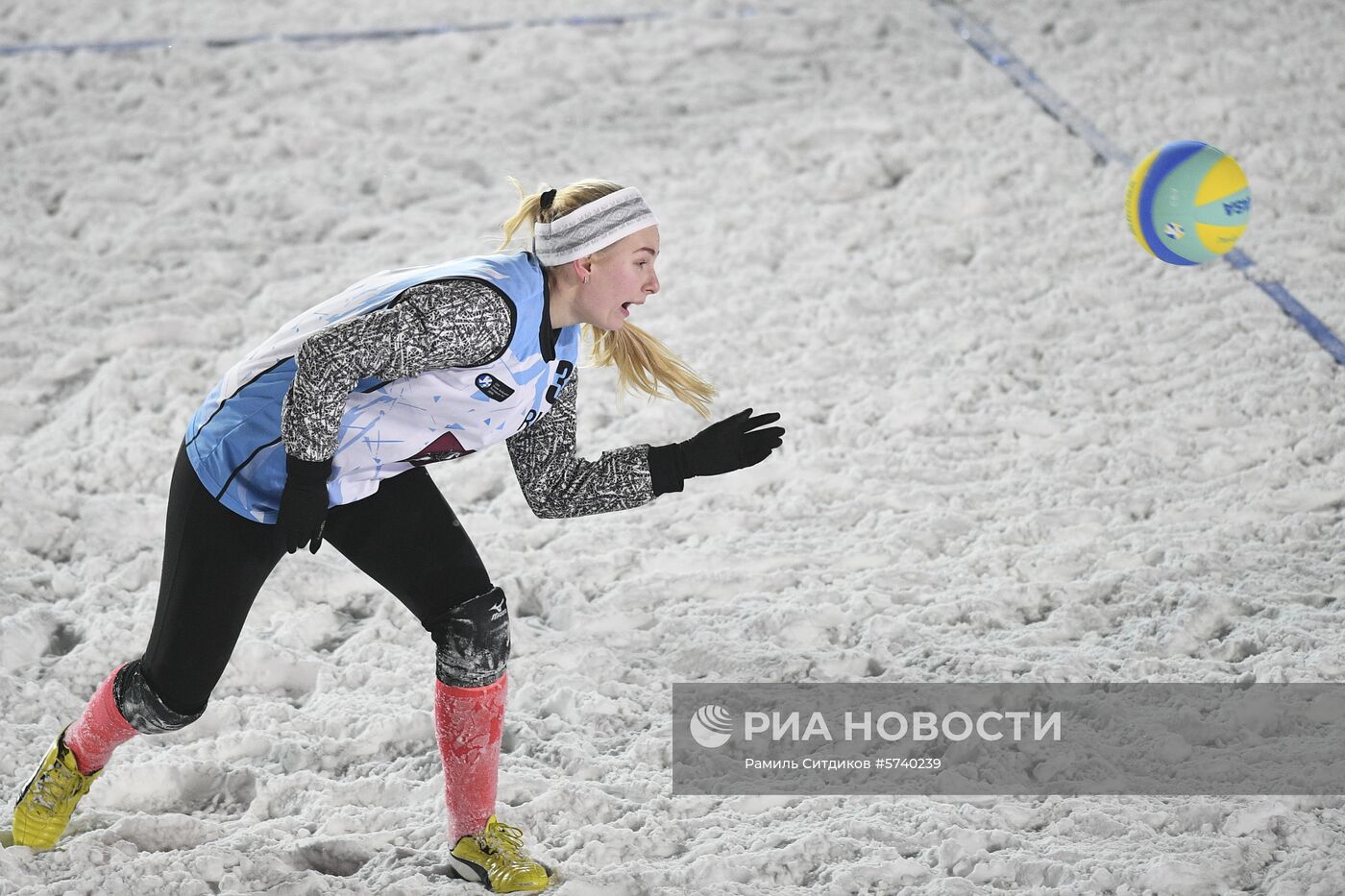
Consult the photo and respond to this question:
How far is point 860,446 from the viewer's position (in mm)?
4145

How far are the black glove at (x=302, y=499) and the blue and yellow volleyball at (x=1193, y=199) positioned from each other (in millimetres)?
2198

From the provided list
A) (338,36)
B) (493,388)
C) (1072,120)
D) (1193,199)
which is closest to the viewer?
(493,388)

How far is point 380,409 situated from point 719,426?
1.96ft

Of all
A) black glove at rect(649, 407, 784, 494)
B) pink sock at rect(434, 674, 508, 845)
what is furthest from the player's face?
pink sock at rect(434, 674, 508, 845)

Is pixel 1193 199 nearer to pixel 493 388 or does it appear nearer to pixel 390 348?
pixel 493 388

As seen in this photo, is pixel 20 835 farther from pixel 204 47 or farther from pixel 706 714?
pixel 204 47

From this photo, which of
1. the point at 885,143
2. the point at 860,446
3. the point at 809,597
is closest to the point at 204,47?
the point at 885,143

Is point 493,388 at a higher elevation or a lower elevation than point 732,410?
lower

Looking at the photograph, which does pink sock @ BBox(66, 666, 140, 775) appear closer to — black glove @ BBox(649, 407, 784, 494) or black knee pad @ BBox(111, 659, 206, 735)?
black knee pad @ BBox(111, 659, 206, 735)

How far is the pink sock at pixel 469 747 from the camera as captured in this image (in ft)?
8.18

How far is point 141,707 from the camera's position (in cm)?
246

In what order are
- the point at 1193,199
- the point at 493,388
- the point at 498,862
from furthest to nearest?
the point at 1193,199
the point at 498,862
the point at 493,388

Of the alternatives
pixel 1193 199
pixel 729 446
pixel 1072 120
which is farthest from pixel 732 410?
pixel 1072 120

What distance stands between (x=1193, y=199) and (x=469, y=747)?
217 cm
